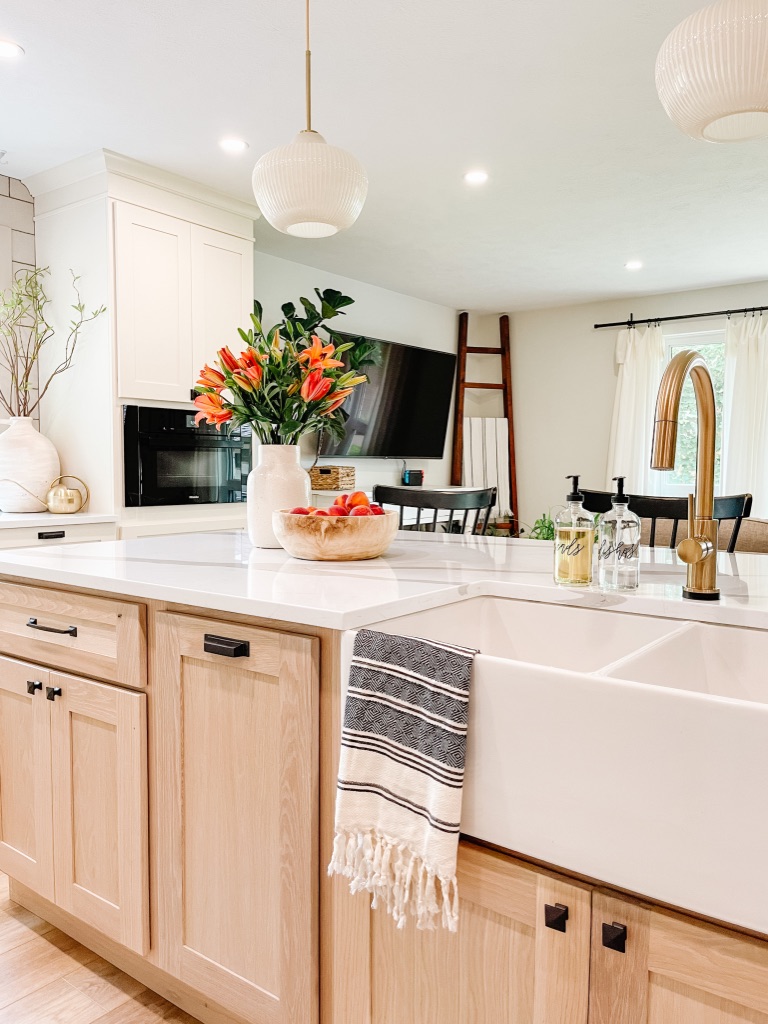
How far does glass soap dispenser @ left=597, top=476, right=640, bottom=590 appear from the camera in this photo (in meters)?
1.36

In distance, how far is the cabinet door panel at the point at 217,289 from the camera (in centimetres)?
379

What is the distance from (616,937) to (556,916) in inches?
2.9

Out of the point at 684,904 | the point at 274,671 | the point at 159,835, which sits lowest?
the point at 159,835

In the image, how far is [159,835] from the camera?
141cm

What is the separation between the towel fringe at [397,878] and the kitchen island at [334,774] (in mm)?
60

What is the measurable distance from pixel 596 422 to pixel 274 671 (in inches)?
223

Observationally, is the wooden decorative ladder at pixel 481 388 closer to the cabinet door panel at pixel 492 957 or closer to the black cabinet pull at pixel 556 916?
the cabinet door panel at pixel 492 957

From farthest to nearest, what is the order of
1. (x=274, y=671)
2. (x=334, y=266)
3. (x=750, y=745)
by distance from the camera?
(x=334, y=266) → (x=274, y=671) → (x=750, y=745)

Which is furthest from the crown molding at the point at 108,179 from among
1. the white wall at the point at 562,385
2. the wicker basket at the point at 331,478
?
the white wall at the point at 562,385

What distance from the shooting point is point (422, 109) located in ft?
9.70

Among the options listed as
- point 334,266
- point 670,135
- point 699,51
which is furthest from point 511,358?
point 699,51

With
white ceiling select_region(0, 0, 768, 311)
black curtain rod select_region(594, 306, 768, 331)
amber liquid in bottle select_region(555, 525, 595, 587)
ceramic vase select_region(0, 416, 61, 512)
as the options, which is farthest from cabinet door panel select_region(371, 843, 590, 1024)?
black curtain rod select_region(594, 306, 768, 331)

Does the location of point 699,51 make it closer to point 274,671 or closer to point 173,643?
point 274,671

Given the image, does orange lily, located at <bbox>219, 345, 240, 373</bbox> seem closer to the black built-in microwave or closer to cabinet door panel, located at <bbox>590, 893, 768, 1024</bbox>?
cabinet door panel, located at <bbox>590, 893, 768, 1024</bbox>
